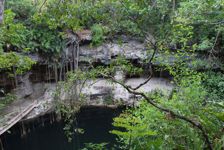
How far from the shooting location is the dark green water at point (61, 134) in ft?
30.9

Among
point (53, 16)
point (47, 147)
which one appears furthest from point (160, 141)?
point (47, 147)

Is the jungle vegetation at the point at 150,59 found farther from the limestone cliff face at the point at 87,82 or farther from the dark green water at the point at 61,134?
the dark green water at the point at 61,134

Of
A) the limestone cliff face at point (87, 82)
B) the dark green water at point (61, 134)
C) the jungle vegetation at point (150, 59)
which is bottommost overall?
the dark green water at point (61, 134)

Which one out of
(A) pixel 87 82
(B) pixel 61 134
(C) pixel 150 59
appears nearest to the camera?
(C) pixel 150 59

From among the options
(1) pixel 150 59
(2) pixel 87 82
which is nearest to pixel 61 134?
Answer: (2) pixel 87 82

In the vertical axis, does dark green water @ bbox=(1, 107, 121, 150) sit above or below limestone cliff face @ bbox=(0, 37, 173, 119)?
below

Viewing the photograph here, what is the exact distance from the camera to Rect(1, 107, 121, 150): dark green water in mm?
9430

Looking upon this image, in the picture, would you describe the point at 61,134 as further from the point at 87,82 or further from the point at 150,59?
the point at 150,59

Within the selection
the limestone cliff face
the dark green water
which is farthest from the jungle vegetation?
the dark green water

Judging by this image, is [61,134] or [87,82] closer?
[61,134]

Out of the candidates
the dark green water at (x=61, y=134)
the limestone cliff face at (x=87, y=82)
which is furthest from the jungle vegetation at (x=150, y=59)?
the dark green water at (x=61, y=134)

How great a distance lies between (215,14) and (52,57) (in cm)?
560

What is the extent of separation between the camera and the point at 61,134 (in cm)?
1015

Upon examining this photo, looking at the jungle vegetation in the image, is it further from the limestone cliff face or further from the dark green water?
the dark green water
